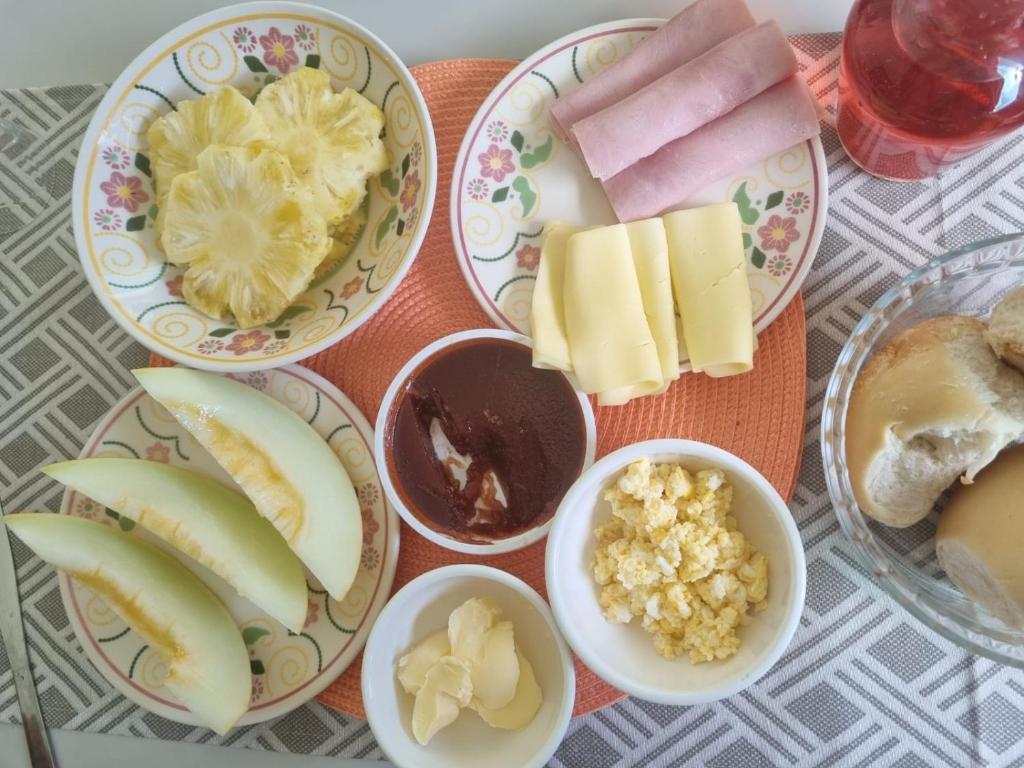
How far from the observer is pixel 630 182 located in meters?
1.19

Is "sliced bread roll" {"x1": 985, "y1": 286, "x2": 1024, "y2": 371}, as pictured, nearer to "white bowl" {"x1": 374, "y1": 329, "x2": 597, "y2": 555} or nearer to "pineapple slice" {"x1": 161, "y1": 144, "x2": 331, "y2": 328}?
"white bowl" {"x1": 374, "y1": 329, "x2": 597, "y2": 555}

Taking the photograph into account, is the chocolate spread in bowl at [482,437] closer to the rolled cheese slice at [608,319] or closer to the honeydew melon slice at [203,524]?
the rolled cheese slice at [608,319]

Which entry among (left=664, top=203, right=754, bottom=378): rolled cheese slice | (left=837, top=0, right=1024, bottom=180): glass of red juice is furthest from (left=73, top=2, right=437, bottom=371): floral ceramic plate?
(left=837, top=0, right=1024, bottom=180): glass of red juice

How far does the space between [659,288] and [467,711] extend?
25.1 inches

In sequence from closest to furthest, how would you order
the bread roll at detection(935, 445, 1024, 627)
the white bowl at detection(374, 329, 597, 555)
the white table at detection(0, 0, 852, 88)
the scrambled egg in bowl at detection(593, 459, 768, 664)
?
the bread roll at detection(935, 445, 1024, 627) → the scrambled egg in bowl at detection(593, 459, 768, 664) → the white bowl at detection(374, 329, 597, 555) → the white table at detection(0, 0, 852, 88)

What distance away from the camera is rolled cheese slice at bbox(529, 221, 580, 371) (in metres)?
1.14

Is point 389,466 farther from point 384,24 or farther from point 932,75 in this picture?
point 932,75

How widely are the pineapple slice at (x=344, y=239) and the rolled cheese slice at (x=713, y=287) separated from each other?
17.3 inches

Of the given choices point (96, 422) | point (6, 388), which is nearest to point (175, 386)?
point (96, 422)

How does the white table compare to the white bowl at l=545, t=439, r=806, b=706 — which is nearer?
the white bowl at l=545, t=439, r=806, b=706

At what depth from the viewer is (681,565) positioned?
1043mm

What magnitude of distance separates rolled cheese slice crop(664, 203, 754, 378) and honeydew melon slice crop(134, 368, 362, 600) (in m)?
0.53

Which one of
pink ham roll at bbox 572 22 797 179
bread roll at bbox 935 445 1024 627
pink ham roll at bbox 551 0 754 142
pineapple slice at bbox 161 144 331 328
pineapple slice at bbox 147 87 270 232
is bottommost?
bread roll at bbox 935 445 1024 627

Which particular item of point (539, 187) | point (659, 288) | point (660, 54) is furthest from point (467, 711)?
point (660, 54)
